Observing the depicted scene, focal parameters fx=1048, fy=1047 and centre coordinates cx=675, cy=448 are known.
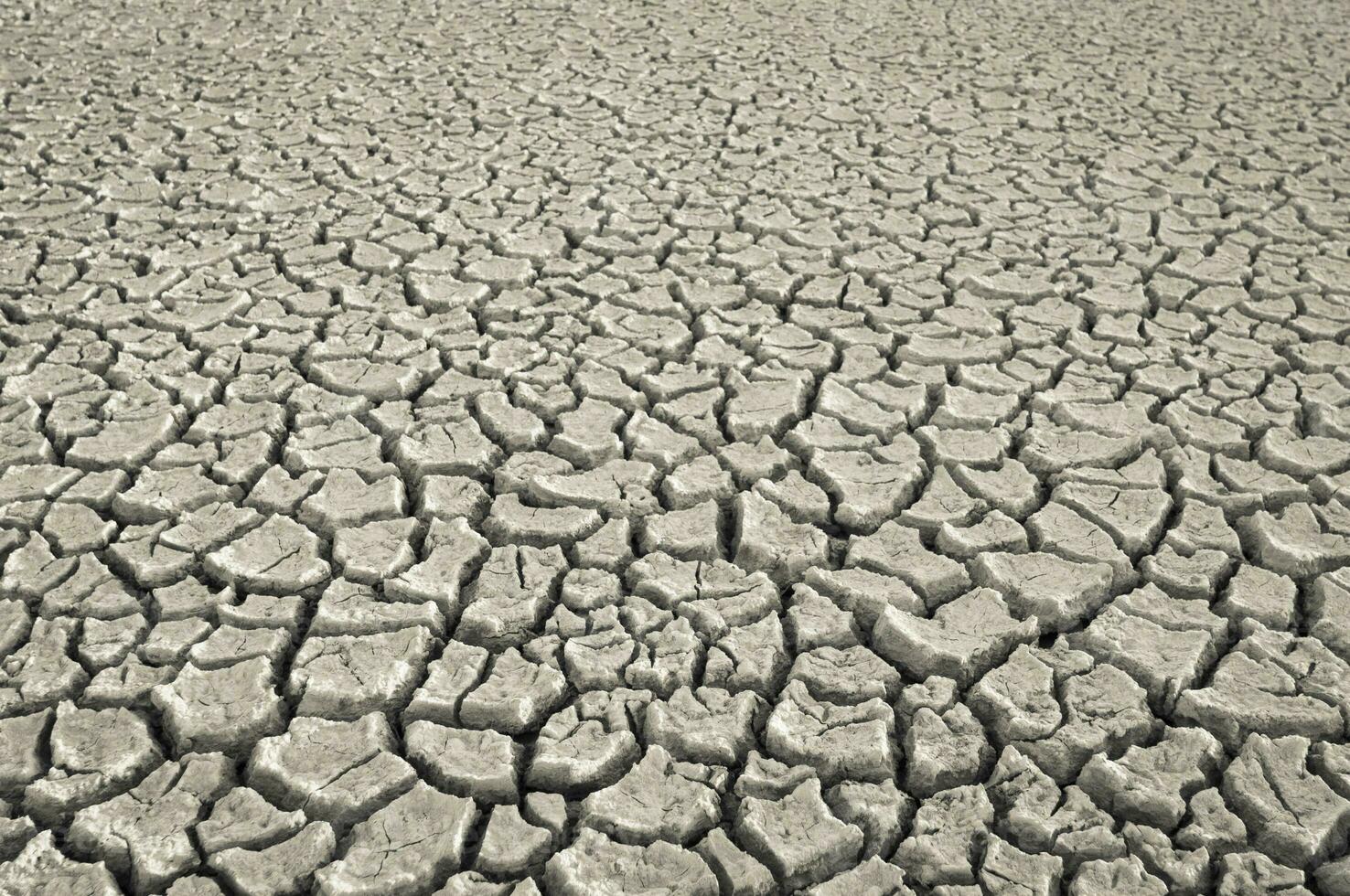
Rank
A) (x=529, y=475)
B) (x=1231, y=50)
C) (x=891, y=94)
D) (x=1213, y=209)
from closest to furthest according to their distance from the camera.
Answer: (x=529, y=475)
(x=1213, y=209)
(x=891, y=94)
(x=1231, y=50)

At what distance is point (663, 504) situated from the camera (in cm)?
189

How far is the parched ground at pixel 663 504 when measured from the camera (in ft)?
4.30

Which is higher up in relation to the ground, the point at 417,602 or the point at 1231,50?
the point at 1231,50

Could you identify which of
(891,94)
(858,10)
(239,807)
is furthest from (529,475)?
(858,10)

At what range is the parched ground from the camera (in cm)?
131

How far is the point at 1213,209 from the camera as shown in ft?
10.2

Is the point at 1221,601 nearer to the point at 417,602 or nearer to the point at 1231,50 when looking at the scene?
the point at 417,602

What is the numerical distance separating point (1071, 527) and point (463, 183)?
2.06 m

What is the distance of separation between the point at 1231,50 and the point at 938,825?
4672 mm

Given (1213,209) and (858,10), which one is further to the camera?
(858,10)

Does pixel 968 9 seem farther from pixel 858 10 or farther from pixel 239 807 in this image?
pixel 239 807

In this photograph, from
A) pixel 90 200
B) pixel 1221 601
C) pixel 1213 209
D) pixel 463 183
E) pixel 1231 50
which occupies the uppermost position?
pixel 1231 50

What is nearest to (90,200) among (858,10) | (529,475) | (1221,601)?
(529,475)

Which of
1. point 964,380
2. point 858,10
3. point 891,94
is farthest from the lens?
point 858,10
